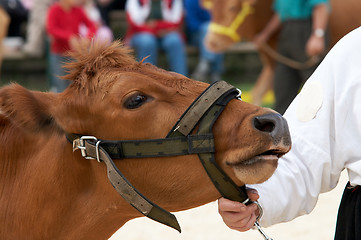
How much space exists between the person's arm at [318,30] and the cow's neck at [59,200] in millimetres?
4607

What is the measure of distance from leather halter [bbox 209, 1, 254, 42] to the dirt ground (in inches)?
143

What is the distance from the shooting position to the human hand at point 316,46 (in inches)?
263

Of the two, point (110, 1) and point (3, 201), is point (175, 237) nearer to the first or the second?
point (3, 201)

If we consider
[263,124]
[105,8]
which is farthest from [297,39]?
[105,8]

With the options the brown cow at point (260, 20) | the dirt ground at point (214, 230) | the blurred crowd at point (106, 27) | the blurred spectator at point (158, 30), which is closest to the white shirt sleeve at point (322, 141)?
the dirt ground at point (214, 230)

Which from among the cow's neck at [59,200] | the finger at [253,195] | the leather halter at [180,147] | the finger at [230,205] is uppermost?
the leather halter at [180,147]

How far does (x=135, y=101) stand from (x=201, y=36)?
10312 mm

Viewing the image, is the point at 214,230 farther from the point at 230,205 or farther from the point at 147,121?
the point at 147,121

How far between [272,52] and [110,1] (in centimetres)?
553

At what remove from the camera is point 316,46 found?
6664 mm

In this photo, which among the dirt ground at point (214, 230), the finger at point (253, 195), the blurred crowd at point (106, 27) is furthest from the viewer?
the blurred crowd at point (106, 27)

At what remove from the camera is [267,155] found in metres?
2.32

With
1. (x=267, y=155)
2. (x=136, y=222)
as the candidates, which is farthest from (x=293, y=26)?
(x=267, y=155)

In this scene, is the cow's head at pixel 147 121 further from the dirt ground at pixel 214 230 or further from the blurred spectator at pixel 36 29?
the blurred spectator at pixel 36 29
